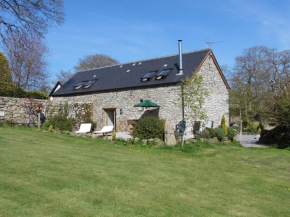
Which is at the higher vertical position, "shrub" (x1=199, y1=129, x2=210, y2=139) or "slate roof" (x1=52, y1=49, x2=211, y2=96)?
"slate roof" (x1=52, y1=49, x2=211, y2=96)

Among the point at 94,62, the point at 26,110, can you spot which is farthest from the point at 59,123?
the point at 94,62

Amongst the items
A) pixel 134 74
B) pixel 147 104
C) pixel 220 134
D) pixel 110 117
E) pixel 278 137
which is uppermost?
pixel 134 74

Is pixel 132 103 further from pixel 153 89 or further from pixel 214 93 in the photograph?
pixel 214 93

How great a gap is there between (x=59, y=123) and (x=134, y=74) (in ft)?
28.8

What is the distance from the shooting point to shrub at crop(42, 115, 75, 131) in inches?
705

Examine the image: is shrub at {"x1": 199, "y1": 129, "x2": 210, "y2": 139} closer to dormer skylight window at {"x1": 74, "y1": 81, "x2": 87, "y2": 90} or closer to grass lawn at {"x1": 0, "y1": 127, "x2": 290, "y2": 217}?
grass lawn at {"x1": 0, "y1": 127, "x2": 290, "y2": 217}

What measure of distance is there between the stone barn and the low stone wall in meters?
1.33

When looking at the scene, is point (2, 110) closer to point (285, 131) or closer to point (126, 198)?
point (126, 198)

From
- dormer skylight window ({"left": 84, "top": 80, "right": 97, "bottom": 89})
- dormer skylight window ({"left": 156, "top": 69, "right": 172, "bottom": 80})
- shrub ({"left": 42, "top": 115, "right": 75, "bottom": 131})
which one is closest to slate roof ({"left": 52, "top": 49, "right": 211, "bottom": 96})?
dormer skylight window ({"left": 156, "top": 69, "right": 172, "bottom": 80})

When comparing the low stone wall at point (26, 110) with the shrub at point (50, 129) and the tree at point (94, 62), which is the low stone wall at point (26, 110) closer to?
the shrub at point (50, 129)

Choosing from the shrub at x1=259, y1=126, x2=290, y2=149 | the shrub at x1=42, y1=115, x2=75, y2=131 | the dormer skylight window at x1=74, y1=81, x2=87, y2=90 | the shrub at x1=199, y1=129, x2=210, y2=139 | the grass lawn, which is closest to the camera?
the grass lawn

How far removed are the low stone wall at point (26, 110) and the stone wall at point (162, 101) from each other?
1.10 metres

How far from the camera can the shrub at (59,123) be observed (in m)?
17.9

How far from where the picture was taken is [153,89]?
69.6 ft
